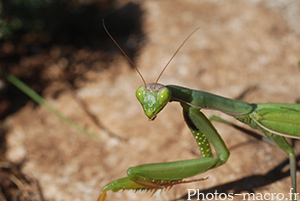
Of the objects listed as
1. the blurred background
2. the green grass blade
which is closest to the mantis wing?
the blurred background

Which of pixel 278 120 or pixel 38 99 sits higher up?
pixel 38 99

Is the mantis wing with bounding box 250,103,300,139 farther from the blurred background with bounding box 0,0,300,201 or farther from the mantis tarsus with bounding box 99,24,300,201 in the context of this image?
the blurred background with bounding box 0,0,300,201

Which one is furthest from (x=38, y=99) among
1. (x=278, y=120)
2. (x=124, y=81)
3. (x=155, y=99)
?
(x=278, y=120)

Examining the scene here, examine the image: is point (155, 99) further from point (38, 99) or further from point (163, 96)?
point (38, 99)

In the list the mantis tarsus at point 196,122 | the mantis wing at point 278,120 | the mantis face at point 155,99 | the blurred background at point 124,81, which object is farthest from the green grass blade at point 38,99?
the mantis wing at point 278,120

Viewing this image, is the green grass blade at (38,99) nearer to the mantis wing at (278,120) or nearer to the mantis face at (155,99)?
the mantis face at (155,99)
